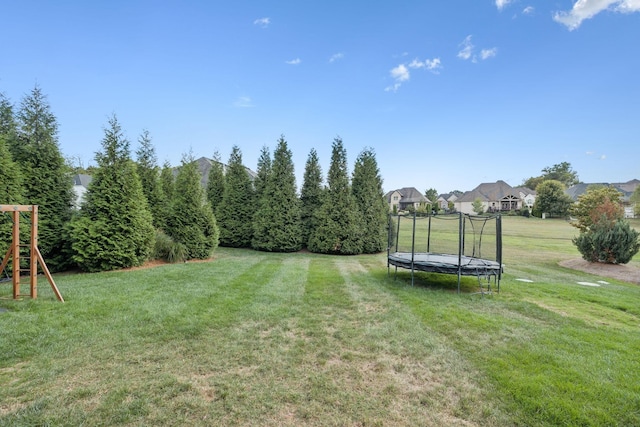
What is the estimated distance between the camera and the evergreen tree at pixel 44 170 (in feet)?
21.7

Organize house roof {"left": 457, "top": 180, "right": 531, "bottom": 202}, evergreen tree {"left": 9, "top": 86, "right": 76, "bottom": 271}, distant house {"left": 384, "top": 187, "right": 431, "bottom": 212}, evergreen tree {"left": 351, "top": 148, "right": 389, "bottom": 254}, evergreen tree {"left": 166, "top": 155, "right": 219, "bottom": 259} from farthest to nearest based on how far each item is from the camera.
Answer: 1. distant house {"left": 384, "top": 187, "right": 431, "bottom": 212}
2. house roof {"left": 457, "top": 180, "right": 531, "bottom": 202}
3. evergreen tree {"left": 351, "top": 148, "right": 389, "bottom": 254}
4. evergreen tree {"left": 166, "top": 155, "right": 219, "bottom": 259}
5. evergreen tree {"left": 9, "top": 86, "right": 76, "bottom": 271}

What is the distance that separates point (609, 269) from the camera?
888cm

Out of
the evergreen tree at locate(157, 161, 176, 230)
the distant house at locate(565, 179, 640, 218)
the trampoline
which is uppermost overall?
the distant house at locate(565, 179, 640, 218)

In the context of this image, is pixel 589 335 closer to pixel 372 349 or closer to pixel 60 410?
pixel 372 349

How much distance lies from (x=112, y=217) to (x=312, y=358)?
687cm

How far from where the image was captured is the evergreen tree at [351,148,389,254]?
458 inches

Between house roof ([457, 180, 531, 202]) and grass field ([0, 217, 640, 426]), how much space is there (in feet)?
165

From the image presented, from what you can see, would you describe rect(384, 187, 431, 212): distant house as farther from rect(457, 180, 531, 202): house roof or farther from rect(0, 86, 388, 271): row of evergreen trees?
rect(0, 86, 388, 271): row of evergreen trees

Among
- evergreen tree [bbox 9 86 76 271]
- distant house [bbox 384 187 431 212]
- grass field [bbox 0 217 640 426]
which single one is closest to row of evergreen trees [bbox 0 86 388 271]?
evergreen tree [bbox 9 86 76 271]

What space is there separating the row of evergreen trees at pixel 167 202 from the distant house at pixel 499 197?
4227 centimetres

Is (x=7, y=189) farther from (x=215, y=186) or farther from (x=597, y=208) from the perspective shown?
(x=597, y=208)

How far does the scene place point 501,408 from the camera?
206 cm

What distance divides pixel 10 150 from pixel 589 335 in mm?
11918

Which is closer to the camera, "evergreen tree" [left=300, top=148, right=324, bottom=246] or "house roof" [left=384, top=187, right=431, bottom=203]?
"evergreen tree" [left=300, top=148, right=324, bottom=246]
